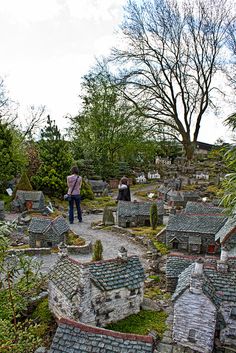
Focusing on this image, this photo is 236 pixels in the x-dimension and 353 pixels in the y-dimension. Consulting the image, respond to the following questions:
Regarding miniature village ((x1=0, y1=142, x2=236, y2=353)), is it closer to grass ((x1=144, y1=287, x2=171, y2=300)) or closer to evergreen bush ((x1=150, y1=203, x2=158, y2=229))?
grass ((x1=144, y1=287, x2=171, y2=300))

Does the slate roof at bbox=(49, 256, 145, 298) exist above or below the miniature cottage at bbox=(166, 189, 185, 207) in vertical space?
below

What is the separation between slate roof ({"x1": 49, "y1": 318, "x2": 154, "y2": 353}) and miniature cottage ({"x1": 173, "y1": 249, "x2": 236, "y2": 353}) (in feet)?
7.47

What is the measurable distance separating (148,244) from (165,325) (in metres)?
7.66

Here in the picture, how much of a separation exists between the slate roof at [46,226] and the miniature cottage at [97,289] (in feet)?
19.9

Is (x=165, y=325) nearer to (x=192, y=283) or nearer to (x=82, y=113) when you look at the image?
(x=192, y=283)

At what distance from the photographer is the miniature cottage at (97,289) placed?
9742 millimetres

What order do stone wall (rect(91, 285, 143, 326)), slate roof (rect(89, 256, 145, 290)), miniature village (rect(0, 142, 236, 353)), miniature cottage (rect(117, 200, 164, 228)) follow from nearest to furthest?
miniature village (rect(0, 142, 236, 353))
stone wall (rect(91, 285, 143, 326))
slate roof (rect(89, 256, 145, 290))
miniature cottage (rect(117, 200, 164, 228))

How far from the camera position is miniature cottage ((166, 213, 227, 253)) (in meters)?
17.0

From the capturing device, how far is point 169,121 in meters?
42.5

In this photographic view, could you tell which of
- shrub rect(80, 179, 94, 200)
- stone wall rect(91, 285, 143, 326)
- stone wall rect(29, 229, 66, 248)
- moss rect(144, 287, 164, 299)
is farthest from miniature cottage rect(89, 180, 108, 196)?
stone wall rect(91, 285, 143, 326)

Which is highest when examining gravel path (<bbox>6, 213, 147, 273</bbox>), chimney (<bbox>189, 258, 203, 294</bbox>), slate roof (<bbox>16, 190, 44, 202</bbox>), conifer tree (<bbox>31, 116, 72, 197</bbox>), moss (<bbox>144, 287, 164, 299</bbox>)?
conifer tree (<bbox>31, 116, 72, 197</bbox>)

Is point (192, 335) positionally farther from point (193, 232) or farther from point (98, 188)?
point (98, 188)

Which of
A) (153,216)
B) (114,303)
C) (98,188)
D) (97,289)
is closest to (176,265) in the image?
(114,303)

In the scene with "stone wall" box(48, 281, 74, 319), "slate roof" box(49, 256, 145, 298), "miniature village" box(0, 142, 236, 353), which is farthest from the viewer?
"slate roof" box(49, 256, 145, 298)
